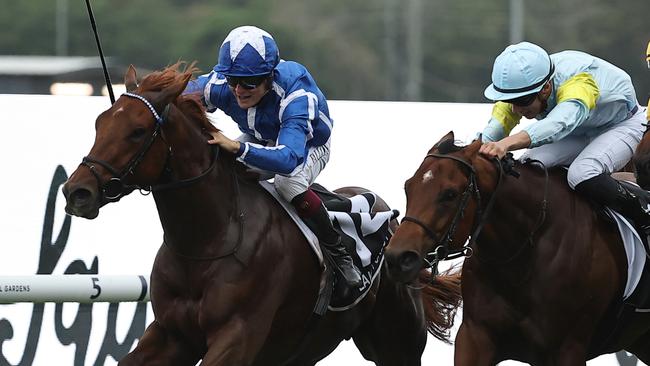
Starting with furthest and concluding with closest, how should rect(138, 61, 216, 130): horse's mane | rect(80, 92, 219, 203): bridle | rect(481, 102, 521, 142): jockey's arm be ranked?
rect(481, 102, 521, 142): jockey's arm
rect(138, 61, 216, 130): horse's mane
rect(80, 92, 219, 203): bridle

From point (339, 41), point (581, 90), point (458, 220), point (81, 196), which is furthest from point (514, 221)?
point (339, 41)

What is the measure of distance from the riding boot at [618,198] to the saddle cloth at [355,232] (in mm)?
952

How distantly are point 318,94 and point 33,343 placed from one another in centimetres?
190

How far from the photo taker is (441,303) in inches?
253

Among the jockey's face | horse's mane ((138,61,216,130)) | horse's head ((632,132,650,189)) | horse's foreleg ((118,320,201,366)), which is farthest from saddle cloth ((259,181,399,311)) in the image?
horse's head ((632,132,650,189))

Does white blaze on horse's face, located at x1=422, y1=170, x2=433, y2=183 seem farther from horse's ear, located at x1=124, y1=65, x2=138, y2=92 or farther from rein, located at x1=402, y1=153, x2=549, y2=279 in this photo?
horse's ear, located at x1=124, y1=65, x2=138, y2=92

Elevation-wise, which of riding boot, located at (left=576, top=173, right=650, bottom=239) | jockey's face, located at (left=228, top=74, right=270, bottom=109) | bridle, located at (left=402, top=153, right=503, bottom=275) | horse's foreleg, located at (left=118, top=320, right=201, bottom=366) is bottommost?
horse's foreleg, located at (left=118, top=320, right=201, bottom=366)

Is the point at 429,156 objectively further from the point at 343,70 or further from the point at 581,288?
the point at 343,70

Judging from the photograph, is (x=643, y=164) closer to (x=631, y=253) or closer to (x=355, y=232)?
(x=631, y=253)

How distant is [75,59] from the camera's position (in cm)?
1028

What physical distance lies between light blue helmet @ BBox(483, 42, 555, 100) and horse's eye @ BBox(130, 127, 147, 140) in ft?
4.33

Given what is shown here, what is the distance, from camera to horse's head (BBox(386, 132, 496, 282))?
15.2 ft

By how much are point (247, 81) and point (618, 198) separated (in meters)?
1.52

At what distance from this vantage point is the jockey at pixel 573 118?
5195mm
